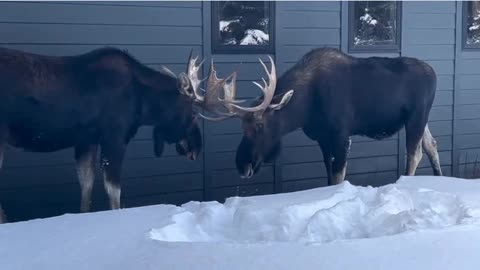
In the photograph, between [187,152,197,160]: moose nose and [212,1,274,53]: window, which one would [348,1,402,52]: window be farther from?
[187,152,197,160]: moose nose

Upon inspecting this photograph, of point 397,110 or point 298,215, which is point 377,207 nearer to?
point 298,215

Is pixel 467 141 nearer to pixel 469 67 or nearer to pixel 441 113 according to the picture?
pixel 441 113

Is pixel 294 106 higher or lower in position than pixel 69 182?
higher

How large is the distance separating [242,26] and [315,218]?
13.5ft

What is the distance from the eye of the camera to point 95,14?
23.1ft

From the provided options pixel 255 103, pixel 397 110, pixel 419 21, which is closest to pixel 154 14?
pixel 255 103

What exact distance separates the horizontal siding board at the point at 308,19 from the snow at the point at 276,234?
11.3ft

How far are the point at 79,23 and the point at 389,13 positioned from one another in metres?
Answer: 3.80

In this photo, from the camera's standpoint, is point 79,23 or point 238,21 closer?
point 79,23

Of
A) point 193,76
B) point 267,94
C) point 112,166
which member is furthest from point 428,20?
point 112,166

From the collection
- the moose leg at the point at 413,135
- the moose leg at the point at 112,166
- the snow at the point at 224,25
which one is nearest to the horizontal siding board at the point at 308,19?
the snow at the point at 224,25

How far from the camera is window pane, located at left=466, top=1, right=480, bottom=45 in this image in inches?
374

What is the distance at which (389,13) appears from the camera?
8.94 meters

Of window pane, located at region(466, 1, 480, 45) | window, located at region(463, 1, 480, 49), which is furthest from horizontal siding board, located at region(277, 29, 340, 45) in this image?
window pane, located at region(466, 1, 480, 45)
